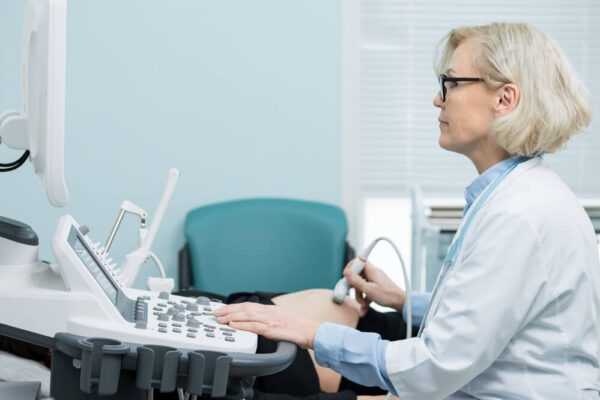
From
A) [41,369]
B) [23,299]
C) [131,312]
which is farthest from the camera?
[41,369]

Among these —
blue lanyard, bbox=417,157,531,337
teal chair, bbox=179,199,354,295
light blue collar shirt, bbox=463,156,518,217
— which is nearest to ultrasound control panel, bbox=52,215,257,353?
blue lanyard, bbox=417,157,531,337

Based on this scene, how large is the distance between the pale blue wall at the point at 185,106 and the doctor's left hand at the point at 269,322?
4.93ft

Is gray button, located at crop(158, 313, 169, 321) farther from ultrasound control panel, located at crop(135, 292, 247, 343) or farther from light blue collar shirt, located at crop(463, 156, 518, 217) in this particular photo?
light blue collar shirt, located at crop(463, 156, 518, 217)

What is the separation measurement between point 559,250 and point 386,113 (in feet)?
5.70

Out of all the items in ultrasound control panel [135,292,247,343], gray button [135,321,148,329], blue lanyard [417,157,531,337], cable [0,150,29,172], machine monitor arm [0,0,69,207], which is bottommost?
ultrasound control panel [135,292,247,343]

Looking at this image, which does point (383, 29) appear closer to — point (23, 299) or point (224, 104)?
point (224, 104)

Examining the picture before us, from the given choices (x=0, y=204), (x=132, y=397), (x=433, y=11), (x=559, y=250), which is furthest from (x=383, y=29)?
(x=132, y=397)

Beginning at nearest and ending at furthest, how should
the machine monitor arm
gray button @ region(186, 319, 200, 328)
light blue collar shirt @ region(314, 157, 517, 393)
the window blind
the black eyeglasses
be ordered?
the machine monitor arm, gray button @ region(186, 319, 200, 328), light blue collar shirt @ region(314, 157, 517, 393), the black eyeglasses, the window blind

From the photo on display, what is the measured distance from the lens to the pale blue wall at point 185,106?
2.69 m

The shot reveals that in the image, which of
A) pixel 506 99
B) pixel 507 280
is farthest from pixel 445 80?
pixel 507 280

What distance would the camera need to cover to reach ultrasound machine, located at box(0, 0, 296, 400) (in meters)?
1.00

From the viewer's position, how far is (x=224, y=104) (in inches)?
108

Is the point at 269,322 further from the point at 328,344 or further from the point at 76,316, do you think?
the point at 76,316

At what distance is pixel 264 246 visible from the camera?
2646 millimetres
